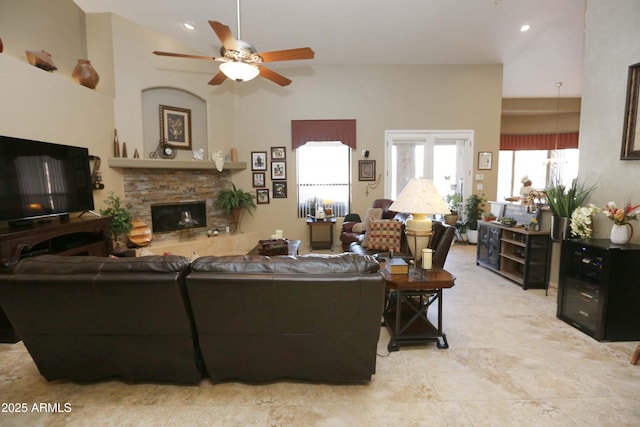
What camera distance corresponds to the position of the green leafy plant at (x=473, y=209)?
235 inches

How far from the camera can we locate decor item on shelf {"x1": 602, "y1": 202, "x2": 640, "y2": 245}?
8.11 ft

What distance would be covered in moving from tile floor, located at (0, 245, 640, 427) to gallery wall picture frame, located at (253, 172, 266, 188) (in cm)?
409

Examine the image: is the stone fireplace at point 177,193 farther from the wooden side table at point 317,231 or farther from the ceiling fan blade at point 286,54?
the ceiling fan blade at point 286,54

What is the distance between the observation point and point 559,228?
3150 millimetres

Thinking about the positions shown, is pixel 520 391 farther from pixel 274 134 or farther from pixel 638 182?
pixel 274 134

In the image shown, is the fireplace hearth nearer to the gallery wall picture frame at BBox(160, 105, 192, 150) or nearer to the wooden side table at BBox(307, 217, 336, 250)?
the gallery wall picture frame at BBox(160, 105, 192, 150)

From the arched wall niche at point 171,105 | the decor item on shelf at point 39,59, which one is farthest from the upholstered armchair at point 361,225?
the decor item on shelf at point 39,59

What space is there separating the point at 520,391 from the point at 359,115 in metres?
5.10

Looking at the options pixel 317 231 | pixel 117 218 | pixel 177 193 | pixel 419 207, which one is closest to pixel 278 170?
pixel 317 231

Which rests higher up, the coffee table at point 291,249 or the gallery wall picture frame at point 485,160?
the gallery wall picture frame at point 485,160

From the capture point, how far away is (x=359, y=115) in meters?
5.89

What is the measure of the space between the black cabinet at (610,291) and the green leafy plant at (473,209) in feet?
11.3

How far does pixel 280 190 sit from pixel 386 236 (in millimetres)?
2917

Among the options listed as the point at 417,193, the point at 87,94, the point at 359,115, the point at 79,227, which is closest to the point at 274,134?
the point at 359,115
